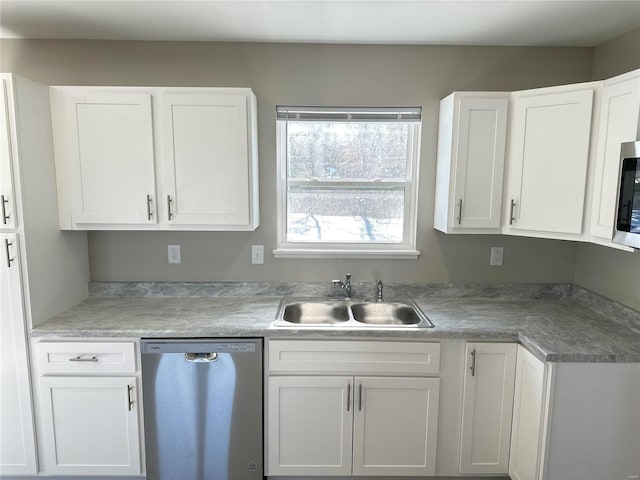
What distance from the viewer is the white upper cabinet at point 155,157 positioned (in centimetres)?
203

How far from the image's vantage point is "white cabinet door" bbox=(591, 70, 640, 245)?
5.45ft

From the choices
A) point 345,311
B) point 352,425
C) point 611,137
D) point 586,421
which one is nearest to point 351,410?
point 352,425

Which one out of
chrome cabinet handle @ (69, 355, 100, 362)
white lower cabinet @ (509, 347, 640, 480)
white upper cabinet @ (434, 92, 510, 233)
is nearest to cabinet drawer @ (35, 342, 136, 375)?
chrome cabinet handle @ (69, 355, 100, 362)

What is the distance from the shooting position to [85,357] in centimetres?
191

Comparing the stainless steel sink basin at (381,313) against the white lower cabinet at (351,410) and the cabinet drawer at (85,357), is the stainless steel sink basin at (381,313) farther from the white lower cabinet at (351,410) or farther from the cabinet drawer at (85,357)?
the cabinet drawer at (85,357)

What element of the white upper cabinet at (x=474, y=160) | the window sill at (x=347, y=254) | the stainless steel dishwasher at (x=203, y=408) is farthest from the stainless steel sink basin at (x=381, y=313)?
the stainless steel dishwasher at (x=203, y=408)

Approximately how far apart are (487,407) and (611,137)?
146 centimetres

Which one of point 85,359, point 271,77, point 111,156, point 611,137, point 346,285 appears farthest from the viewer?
point 346,285

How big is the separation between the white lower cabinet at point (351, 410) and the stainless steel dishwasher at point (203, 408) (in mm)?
111

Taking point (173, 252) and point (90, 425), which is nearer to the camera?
point (90, 425)

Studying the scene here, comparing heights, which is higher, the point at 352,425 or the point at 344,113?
the point at 344,113

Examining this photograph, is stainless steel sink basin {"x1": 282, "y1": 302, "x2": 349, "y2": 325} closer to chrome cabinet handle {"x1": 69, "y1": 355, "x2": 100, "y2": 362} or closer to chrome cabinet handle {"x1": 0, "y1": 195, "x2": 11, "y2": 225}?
chrome cabinet handle {"x1": 69, "y1": 355, "x2": 100, "y2": 362}

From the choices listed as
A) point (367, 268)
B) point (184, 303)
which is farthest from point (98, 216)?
point (367, 268)

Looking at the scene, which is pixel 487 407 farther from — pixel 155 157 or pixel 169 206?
pixel 155 157
